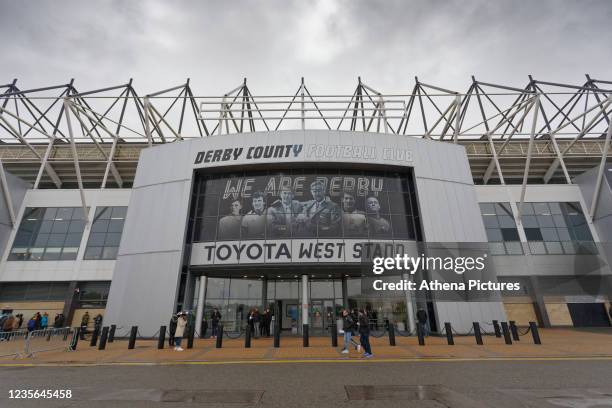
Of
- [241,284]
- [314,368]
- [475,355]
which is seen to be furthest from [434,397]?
[241,284]

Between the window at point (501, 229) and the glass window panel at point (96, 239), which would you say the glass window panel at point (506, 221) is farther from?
the glass window panel at point (96, 239)

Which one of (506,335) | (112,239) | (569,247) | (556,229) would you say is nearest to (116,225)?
(112,239)

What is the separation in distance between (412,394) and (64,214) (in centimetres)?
3309

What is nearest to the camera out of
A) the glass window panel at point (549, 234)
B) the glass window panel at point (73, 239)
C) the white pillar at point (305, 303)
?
the white pillar at point (305, 303)

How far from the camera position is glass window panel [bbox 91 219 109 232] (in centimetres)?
2577

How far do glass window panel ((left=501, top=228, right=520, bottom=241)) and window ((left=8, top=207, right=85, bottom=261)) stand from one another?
38586mm

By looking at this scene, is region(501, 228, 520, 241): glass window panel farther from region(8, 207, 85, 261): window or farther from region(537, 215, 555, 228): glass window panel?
region(8, 207, 85, 261): window

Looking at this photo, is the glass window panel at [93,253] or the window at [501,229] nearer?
the window at [501,229]

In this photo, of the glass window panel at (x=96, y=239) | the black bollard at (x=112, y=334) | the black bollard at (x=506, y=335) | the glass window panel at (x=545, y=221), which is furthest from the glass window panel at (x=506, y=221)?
the glass window panel at (x=96, y=239)

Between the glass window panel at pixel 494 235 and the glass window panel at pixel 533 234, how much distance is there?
2.35m

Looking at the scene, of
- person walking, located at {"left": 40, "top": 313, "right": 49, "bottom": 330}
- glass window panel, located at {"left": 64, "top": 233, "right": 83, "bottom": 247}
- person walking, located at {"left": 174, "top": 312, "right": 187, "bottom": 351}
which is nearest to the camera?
person walking, located at {"left": 174, "top": 312, "right": 187, "bottom": 351}

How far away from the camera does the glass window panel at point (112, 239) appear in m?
25.2

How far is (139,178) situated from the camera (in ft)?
68.8

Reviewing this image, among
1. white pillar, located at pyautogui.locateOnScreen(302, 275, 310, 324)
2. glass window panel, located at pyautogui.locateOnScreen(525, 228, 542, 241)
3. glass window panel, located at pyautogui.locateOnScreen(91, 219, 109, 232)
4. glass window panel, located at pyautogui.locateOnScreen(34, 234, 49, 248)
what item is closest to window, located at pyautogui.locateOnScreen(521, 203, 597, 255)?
glass window panel, located at pyautogui.locateOnScreen(525, 228, 542, 241)
